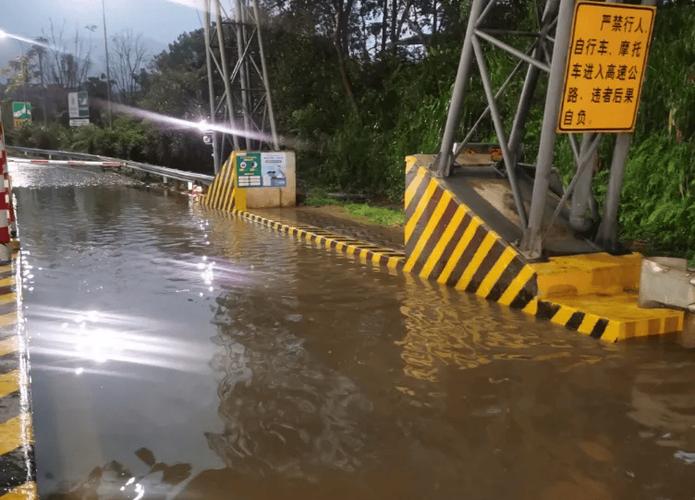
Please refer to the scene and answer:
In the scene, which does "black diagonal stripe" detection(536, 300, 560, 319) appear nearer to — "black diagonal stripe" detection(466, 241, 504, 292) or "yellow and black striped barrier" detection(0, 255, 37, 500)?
"black diagonal stripe" detection(466, 241, 504, 292)

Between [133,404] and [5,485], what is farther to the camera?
[133,404]

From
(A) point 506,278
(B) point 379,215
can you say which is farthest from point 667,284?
(B) point 379,215

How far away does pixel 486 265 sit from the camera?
6281 millimetres

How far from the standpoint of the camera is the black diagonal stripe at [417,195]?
23.4 feet

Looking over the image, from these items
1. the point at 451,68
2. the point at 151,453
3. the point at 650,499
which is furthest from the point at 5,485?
the point at 451,68

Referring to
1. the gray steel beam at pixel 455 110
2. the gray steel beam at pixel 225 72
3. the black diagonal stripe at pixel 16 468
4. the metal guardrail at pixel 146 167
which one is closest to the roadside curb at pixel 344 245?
the gray steel beam at pixel 455 110

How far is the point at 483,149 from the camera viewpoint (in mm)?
8133

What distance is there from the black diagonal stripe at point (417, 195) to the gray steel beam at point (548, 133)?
144 cm

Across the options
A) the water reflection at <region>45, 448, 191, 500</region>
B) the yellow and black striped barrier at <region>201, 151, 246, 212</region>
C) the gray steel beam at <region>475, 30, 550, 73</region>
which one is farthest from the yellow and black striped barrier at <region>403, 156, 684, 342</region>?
the yellow and black striped barrier at <region>201, 151, 246, 212</region>

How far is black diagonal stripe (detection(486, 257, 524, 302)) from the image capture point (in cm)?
591

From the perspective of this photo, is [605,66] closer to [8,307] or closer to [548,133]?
[548,133]

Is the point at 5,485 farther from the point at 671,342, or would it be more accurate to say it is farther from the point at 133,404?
the point at 671,342

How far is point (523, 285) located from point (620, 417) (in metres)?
2.26

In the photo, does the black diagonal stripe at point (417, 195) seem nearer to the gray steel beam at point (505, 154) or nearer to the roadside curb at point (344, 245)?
the roadside curb at point (344, 245)
